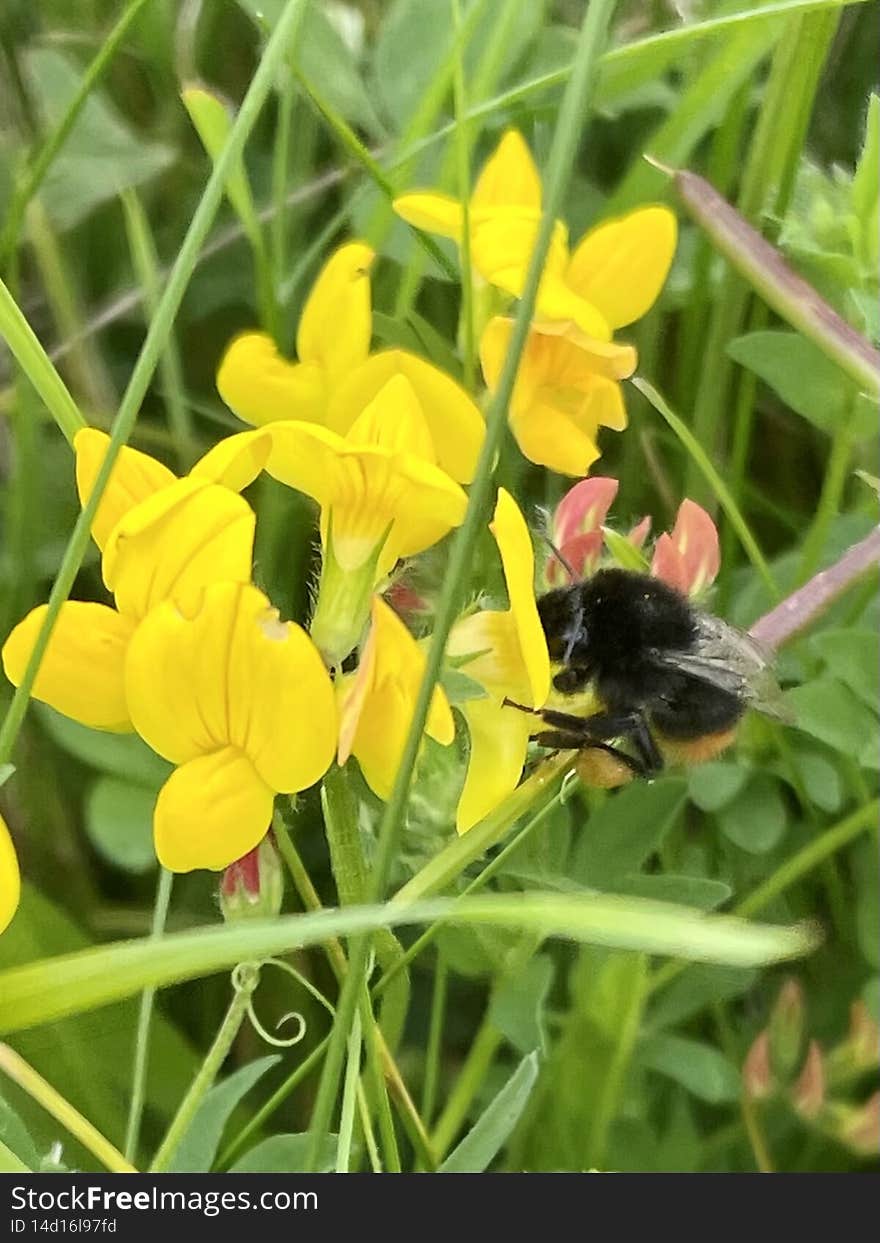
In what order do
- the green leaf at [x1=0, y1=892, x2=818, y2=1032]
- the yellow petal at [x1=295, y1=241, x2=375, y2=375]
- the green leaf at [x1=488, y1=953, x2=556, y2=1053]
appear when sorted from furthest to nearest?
the green leaf at [x1=488, y1=953, x2=556, y2=1053] → the yellow petal at [x1=295, y1=241, x2=375, y2=375] → the green leaf at [x1=0, y1=892, x2=818, y2=1032]

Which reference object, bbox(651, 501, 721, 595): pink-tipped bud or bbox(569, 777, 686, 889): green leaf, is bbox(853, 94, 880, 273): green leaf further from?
bbox(569, 777, 686, 889): green leaf

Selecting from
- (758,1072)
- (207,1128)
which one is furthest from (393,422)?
(758,1072)

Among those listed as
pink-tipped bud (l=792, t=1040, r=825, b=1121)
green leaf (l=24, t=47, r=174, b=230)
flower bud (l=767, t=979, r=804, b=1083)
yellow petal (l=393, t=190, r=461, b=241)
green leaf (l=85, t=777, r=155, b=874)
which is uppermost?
green leaf (l=24, t=47, r=174, b=230)

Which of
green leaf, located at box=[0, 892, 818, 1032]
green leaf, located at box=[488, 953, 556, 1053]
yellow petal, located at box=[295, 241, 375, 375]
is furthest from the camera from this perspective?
green leaf, located at box=[488, 953, 556, 1053]

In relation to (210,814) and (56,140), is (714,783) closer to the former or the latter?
(210,814)

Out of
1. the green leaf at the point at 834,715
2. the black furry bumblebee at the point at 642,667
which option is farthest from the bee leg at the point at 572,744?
the green leaf at the point at 834,715

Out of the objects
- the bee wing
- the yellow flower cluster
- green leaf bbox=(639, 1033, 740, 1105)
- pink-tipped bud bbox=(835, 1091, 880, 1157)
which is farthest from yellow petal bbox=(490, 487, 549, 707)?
pink-tipped bud bbox=(835, 1091, 880, 1157)
